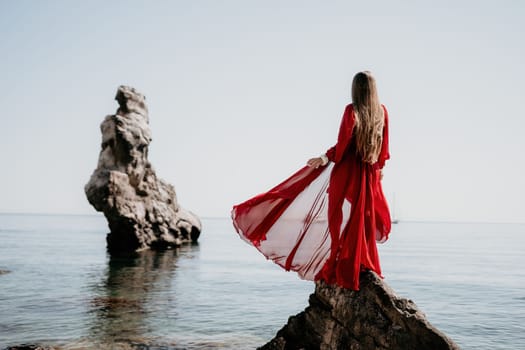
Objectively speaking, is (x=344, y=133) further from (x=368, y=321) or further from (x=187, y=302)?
(x=187, y=302)

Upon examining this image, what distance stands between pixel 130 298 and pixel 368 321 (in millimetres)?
11695

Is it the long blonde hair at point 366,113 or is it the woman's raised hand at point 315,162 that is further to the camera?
the woman's raised hand at point 315,162

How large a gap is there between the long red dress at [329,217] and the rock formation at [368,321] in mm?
207

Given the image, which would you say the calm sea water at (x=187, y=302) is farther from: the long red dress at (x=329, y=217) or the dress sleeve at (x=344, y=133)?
the dress sleeve at (x=344, y=133)

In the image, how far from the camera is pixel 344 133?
621 cm

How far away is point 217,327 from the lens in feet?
41.8

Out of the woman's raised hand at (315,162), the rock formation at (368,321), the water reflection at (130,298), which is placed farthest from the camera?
the water reflection at (130,298)

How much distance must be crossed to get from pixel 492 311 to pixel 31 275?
18343 millimetres

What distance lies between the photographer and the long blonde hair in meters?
6.09

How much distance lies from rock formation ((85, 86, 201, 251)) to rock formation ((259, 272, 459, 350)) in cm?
2354

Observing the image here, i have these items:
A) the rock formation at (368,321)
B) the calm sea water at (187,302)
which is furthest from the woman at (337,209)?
the calm sea water at (187,302)

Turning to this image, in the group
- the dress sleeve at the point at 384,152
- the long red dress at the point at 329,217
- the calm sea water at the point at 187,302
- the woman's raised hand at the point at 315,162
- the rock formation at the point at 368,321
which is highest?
the dress sleeve at the point at 384,152

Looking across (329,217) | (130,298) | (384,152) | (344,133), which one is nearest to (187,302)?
(130,298)

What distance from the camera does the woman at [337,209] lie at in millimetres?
6172
